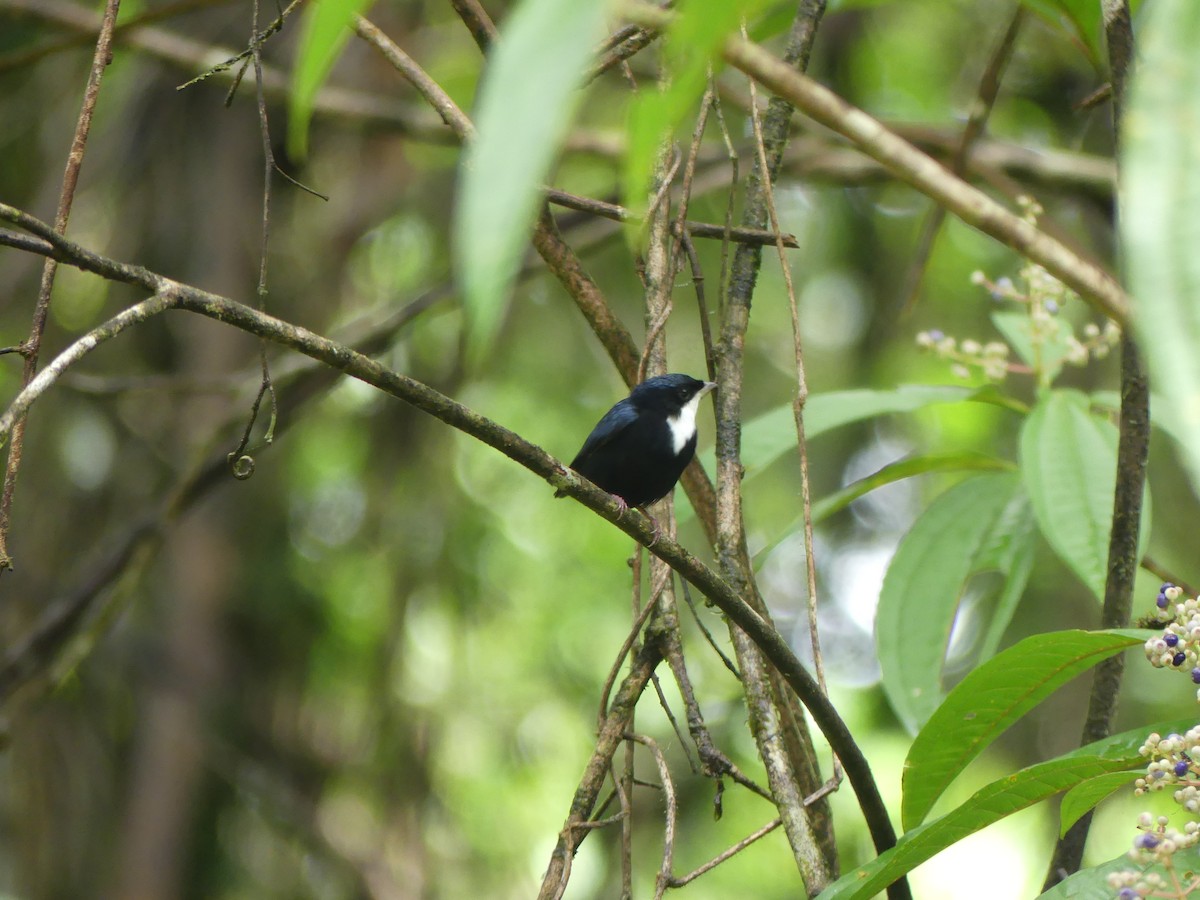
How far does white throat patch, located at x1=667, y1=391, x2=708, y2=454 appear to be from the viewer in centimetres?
398

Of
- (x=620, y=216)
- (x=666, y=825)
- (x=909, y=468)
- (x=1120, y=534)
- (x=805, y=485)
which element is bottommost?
(x=666, y=825)

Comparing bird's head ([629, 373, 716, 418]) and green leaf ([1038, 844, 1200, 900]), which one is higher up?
bird's head ([629, 373, 716, 418])

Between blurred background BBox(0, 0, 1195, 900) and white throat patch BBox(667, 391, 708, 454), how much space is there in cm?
76

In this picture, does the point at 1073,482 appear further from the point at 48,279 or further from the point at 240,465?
the point at 48,279

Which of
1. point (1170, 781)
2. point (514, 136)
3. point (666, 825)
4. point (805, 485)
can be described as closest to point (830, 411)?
point (805, 485)

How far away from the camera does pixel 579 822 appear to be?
1874 mm

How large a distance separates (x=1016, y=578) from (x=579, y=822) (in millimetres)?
1258

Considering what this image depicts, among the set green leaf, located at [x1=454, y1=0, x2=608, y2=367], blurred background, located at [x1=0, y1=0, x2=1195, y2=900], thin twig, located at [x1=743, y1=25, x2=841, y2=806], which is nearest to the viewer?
green leaf, located at [x1=454, y1=0, x2=608, y2=367]

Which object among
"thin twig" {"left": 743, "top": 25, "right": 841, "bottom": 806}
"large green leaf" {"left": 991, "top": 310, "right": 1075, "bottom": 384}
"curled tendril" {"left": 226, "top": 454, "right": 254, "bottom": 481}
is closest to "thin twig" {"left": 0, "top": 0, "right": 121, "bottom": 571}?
"curled tendril" {"left": 226, "top": 454, "right": 254, "bottom": 481}

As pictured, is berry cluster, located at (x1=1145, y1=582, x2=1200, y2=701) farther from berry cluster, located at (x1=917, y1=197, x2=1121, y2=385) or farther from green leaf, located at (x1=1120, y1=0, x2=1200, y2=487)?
berry cluster, located at (x1=917, y1=197, x2=1121, y2=385)

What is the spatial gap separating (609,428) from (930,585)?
1.73 meters

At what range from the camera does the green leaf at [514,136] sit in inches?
23.1

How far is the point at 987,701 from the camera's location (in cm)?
173

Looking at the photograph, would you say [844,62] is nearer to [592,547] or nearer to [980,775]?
[592,547]
